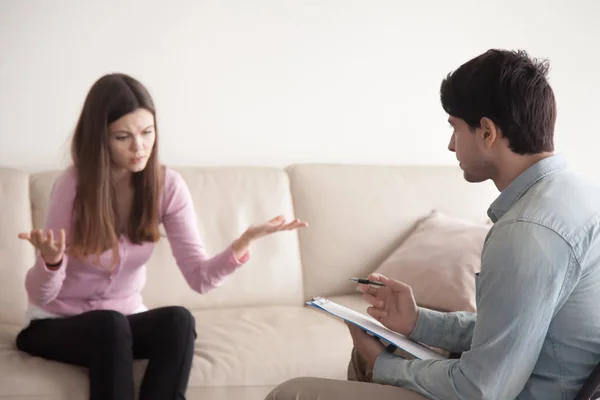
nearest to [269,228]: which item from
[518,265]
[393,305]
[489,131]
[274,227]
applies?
[274,227]

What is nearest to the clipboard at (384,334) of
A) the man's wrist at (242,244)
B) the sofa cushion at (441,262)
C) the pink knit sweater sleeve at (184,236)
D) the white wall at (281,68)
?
the man's wrist at (242,244)

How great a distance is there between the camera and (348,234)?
2756 mm

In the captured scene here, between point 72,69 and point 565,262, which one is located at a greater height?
point 72,69

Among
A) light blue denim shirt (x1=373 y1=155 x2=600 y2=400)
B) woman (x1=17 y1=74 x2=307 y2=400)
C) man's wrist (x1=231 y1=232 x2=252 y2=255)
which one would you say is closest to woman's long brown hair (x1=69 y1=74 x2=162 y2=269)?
woman (x1=17 y1=74 x2=307 y2=400)

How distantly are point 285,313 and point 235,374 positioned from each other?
1.62 feet

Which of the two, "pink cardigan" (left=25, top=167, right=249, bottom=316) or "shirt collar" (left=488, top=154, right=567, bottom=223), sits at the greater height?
"shirt collar" (left=488, top=154, right=567, bottom=223)

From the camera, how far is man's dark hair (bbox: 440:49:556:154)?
53.0 inches

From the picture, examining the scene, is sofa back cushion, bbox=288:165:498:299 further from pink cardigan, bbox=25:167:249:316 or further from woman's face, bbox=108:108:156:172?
woman's face, bbox=108:108:156:172

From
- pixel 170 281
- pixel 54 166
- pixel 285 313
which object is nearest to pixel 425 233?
pixel 285 313

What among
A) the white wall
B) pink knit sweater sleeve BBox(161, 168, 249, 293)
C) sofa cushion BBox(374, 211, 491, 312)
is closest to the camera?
pink knit sweater sleeve BBox(161, 168, 249, 293)

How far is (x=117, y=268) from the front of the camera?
211 cm

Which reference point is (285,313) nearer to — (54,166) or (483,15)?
(54,166)

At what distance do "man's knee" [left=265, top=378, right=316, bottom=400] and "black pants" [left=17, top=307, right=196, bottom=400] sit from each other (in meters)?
0.47

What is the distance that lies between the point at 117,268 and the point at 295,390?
844 millimetres
